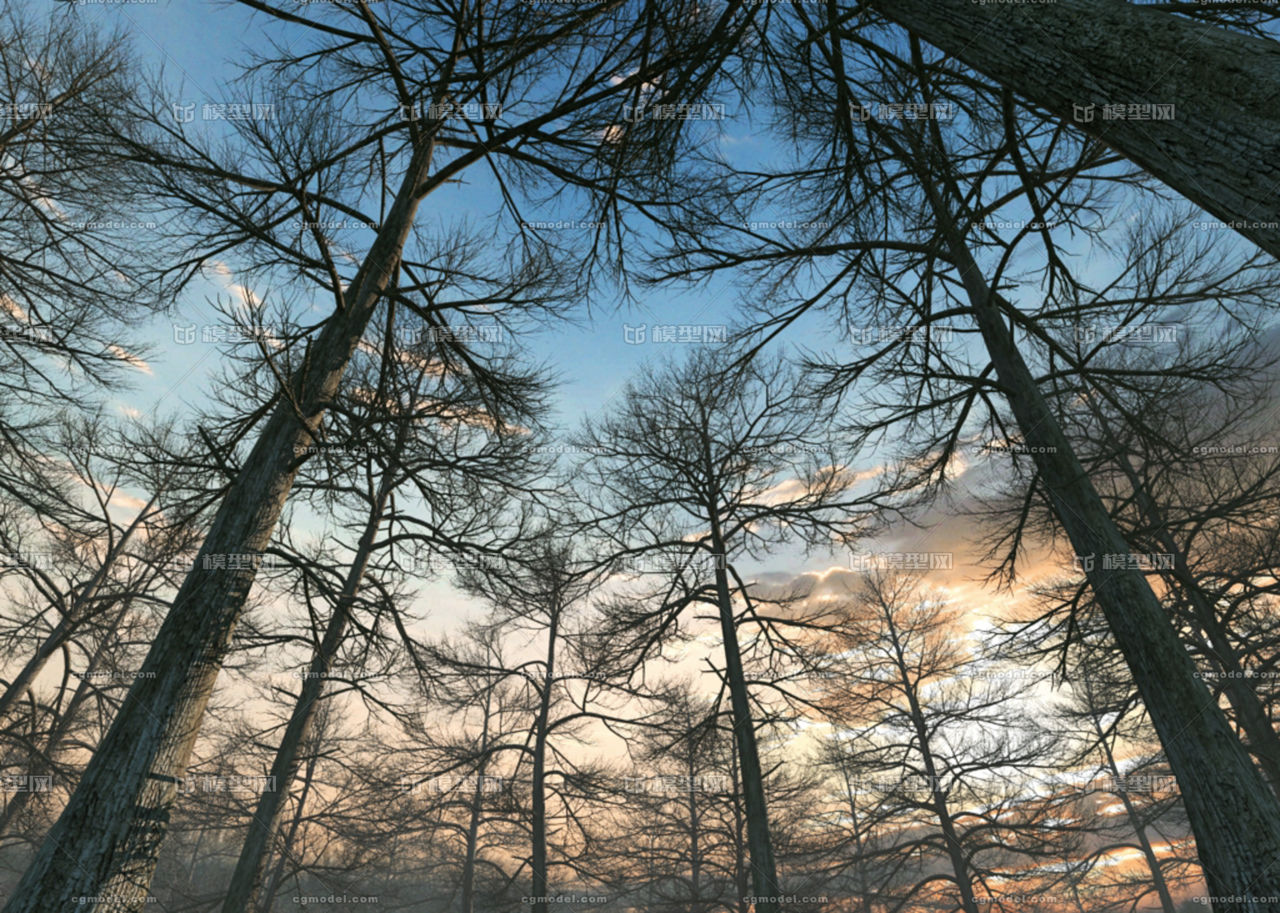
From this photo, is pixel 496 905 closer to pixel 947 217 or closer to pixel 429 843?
pixel 429 843

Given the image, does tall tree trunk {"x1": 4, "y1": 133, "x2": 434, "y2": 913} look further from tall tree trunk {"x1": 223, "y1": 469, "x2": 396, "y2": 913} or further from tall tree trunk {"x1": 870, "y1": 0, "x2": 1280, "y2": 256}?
tall tree trunk {"x1": 870, "y1": 0, "x2": 1280, "y2": 256}

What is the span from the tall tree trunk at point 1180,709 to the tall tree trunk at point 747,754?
410cm

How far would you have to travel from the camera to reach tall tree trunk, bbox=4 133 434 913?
119 inches

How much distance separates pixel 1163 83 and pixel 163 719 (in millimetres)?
5800

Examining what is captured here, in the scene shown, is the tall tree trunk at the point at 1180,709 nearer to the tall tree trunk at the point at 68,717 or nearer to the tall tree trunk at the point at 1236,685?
the tall tree trunk at the point at 1236,685

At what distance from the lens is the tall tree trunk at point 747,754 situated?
6.66 m

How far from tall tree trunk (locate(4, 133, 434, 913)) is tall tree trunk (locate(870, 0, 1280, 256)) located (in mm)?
4270

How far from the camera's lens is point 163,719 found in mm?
3402

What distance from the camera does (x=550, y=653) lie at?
11.7 meters

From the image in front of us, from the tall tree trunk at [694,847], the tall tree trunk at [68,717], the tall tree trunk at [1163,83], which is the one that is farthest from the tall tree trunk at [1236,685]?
the tall tree trunk at [68,717]

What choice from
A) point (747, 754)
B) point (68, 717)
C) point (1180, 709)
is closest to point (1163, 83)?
Result: point (1180, 709)

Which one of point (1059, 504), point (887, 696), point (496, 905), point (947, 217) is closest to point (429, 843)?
point (496, 905)

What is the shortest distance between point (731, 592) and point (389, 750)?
8.14 meters

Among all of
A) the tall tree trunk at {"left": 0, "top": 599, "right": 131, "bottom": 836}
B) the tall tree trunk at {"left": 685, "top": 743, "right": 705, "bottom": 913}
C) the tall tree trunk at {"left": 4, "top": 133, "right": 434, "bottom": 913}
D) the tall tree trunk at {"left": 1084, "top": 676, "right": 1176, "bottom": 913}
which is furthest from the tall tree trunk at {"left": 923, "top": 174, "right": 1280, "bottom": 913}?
the tall tree trunk at {"left": 0, "top": 599, "right": 131, "bottom": 836}
